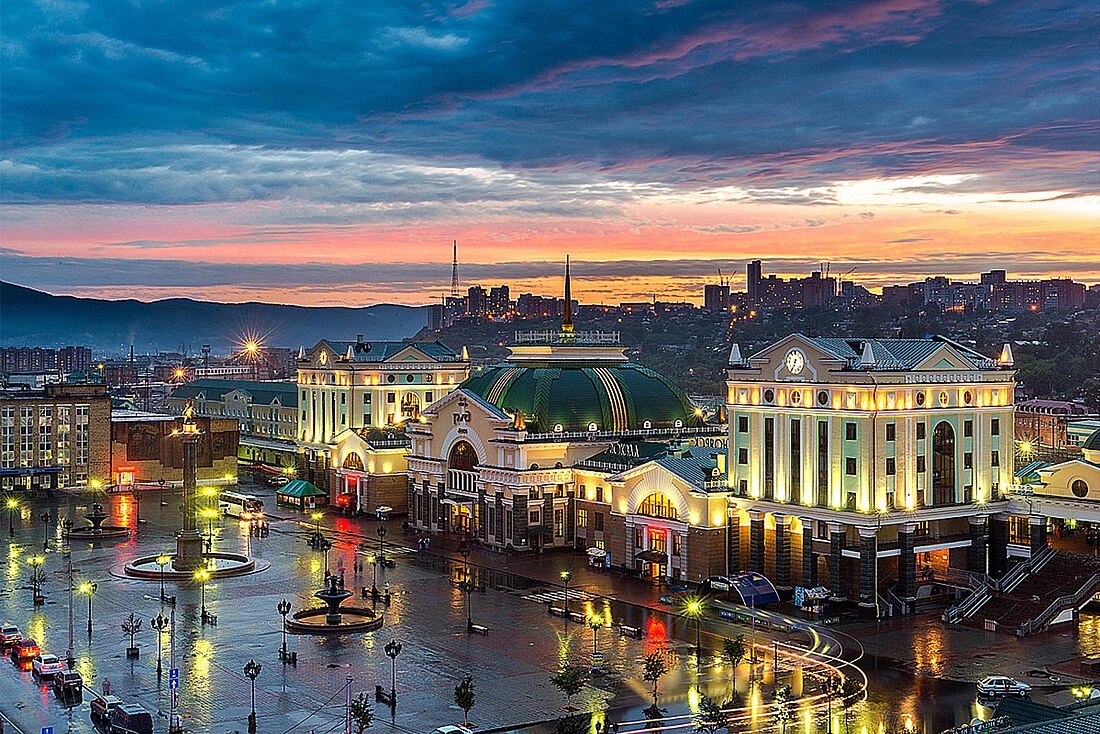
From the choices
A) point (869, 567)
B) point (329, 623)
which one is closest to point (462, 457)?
point (329, 623)

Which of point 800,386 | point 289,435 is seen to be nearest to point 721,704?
point 800,386

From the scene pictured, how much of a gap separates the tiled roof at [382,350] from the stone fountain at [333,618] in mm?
61437

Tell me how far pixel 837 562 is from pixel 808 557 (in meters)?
2.20

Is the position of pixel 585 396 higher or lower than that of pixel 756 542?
higher

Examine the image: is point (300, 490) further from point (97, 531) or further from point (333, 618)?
point (333, 618)

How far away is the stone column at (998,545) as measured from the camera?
8475cm

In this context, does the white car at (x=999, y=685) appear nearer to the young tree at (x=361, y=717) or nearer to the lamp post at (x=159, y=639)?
the young tree at (x=361, y=717)

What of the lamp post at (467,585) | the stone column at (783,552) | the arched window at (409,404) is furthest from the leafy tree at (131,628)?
the arched window at (409,404)

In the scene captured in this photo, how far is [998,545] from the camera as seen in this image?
85188 millimetres

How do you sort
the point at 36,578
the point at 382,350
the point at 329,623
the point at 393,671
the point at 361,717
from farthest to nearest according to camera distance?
1. the point at 382,350
2. the point at 36,578
3. the point at 329,623
4. the point at 393,671
5. the point at 361,717

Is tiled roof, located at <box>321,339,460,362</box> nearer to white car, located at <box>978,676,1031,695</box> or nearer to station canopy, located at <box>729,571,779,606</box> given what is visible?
station canopy, located at <box>729,571,779,606</box>

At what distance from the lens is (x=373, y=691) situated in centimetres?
6062

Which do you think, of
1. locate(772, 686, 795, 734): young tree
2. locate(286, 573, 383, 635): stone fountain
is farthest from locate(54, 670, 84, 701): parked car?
locate(772, 686, 795, 734): young tree

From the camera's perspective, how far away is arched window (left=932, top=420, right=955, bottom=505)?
83188mm
